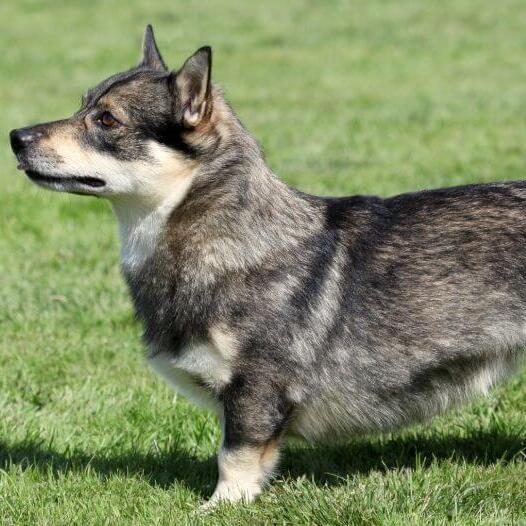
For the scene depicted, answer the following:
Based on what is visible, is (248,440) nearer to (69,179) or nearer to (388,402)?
(388,402)

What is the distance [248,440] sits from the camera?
12.8 feet

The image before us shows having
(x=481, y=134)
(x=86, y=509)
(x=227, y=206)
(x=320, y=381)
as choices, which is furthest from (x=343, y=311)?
(x=481, y=134)

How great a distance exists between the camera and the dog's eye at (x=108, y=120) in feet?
13.2

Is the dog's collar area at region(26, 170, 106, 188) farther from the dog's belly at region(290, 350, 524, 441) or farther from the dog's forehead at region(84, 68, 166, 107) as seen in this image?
the dog's belly at region(290, 350, 524, 441)

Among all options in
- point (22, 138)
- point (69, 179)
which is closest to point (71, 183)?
point (69, 179)

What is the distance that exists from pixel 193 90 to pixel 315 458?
5.80 ft

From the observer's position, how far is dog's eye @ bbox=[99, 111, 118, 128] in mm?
4012

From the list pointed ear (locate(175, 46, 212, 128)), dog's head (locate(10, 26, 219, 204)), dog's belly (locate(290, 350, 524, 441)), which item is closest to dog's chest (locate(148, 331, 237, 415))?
dog's belly (locate(290, 350, 524, 441))

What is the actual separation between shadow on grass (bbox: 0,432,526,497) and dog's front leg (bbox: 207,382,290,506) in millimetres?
282

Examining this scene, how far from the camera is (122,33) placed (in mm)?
20281

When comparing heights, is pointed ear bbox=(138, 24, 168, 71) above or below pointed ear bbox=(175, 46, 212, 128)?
above

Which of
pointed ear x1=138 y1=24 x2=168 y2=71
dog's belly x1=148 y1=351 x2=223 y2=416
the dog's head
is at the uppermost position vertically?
pointed ear x1=138 y1=24 x2=168 y2=71

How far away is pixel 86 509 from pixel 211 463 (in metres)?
0.77

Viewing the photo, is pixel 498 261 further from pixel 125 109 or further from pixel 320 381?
pixel 125 109
